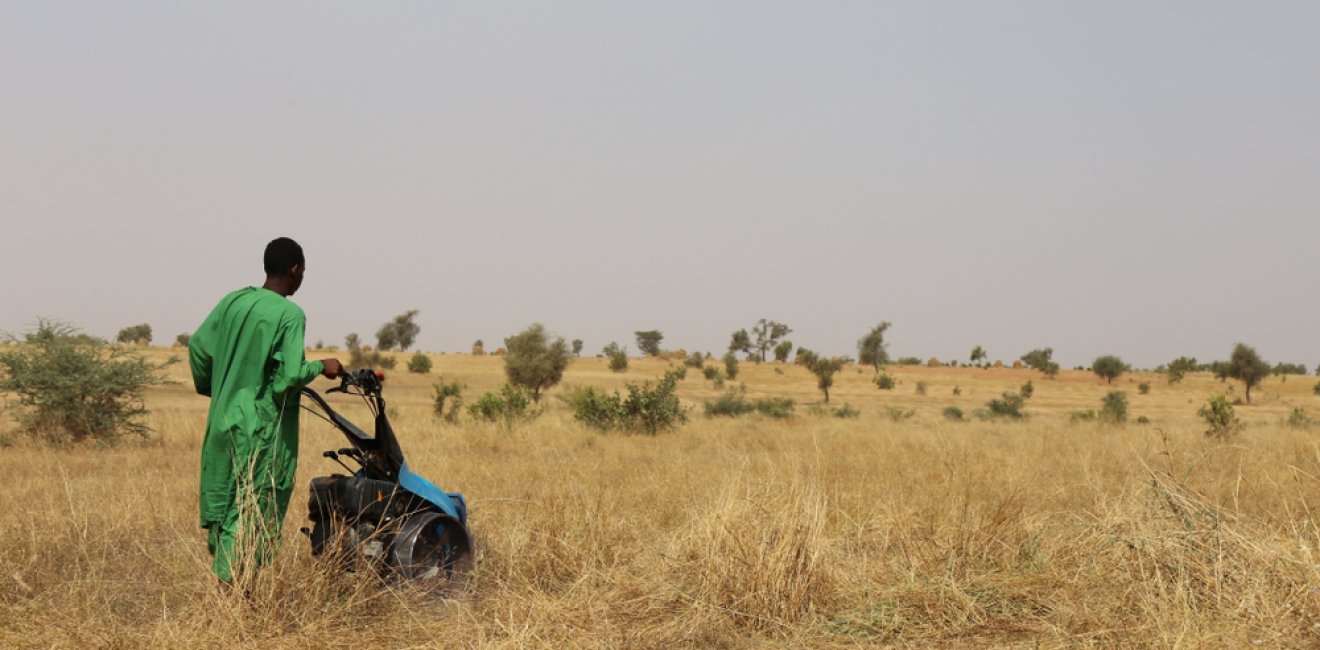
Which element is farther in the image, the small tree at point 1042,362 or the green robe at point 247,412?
the small tree at point 1042,362

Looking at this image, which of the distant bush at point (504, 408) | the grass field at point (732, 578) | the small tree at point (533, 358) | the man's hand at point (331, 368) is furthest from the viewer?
the small tree at point (533, 358)

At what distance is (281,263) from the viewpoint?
4.08 meters

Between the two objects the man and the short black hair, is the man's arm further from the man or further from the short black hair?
the short black hair

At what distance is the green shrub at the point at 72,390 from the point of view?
41.7ft

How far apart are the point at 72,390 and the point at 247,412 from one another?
1116 centimetres

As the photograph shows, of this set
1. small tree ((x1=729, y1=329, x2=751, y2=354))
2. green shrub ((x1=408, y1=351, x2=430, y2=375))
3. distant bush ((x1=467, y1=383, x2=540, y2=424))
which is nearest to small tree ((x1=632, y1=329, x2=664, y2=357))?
small tree ((x1=729, y1=329, x2=751, y2=354))

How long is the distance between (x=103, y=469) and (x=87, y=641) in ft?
23.6

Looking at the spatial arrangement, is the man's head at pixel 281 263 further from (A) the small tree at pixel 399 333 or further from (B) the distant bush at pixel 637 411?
(A) the small tree at pixel 399 333

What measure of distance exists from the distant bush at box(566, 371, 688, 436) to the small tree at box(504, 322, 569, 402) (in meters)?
15.0

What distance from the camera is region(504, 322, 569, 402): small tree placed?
32.5m

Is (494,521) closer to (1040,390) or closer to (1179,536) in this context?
(1179,536)

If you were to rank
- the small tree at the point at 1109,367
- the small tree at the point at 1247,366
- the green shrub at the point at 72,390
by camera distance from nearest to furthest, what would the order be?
A: the green shrub at the point at 72,390 → the small tree at the point at 1247,366 → the small tree at the point at 1109,367

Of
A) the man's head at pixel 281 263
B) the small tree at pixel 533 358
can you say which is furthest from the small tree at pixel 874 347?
the man's head at pixel 281 263

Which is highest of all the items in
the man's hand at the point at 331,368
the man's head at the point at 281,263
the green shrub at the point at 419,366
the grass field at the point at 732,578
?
the man's head at the point at 281,263
